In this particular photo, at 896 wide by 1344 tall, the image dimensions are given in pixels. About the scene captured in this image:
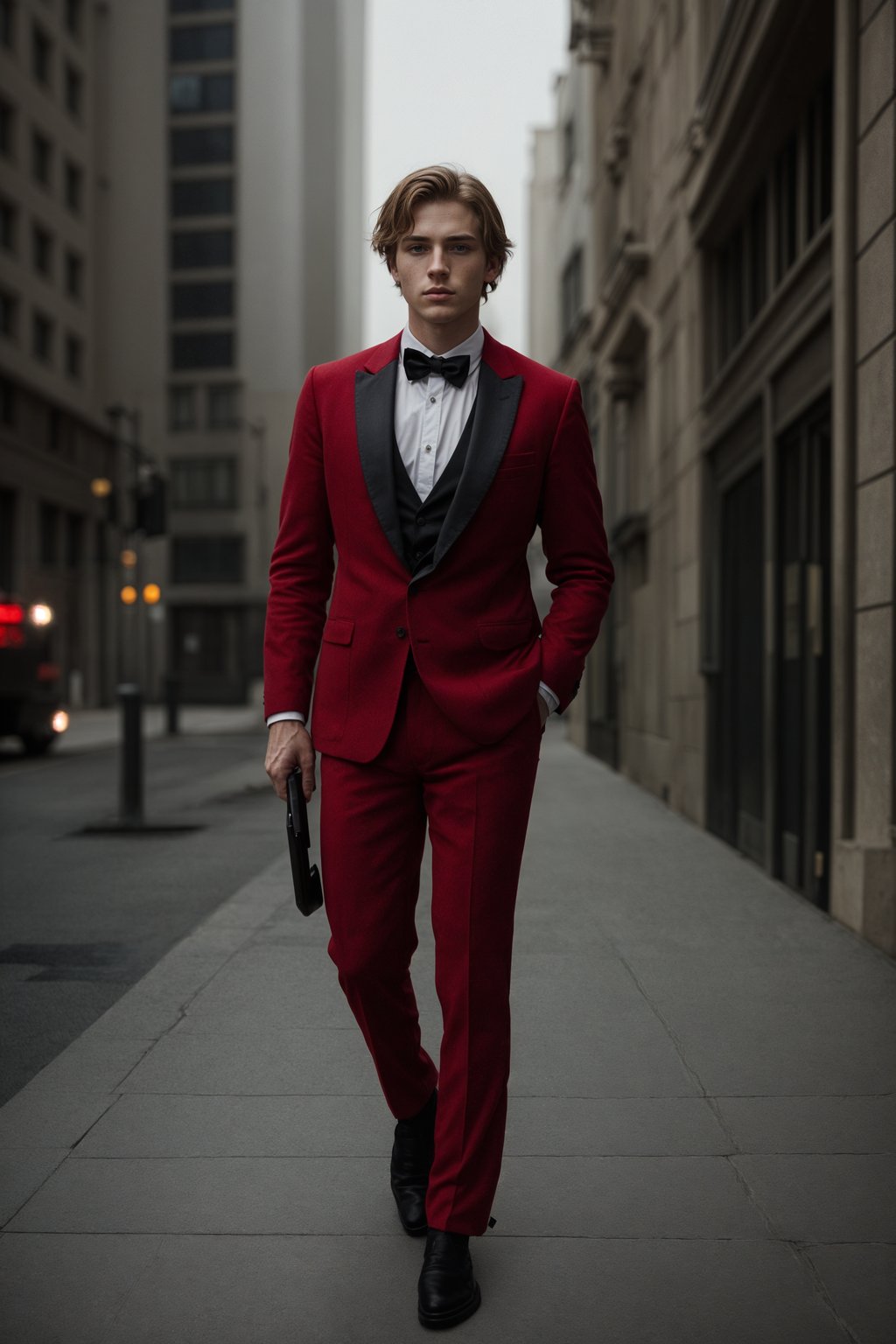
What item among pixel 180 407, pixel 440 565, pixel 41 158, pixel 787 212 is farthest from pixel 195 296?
pixel 440 565

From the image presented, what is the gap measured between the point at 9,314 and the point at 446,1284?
37.0 meters

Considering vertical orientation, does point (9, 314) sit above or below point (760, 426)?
above

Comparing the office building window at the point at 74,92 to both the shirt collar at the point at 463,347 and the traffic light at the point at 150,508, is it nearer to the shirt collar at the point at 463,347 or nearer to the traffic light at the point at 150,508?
the traffic light at the point at 150,508

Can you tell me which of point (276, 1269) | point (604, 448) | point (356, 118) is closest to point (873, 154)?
point (276, 1269)

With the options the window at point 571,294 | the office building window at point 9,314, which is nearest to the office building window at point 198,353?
the office building window at point 9,314

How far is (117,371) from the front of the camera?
55.5 meters

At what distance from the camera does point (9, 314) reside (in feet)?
119

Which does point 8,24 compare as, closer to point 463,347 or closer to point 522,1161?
point 463,347

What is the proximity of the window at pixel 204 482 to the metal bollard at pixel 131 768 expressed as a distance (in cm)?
4480

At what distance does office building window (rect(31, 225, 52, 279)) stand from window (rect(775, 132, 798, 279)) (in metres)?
33.5

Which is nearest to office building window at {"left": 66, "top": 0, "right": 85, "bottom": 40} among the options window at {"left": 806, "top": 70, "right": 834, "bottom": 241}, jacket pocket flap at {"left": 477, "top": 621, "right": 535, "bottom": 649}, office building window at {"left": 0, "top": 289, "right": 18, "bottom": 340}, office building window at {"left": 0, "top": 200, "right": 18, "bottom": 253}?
office building window at {"left": 0, "top": 200, "right": 18, "bottom": 253}

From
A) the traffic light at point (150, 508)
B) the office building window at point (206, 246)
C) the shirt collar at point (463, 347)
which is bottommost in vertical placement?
the shirt collar at point (463, 347)

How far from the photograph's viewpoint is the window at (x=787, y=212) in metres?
8.07

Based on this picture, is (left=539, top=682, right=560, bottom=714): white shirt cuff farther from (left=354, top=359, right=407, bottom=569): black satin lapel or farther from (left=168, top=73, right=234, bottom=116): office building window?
(left=168, top=73, right=234, bottom=116): office building window
